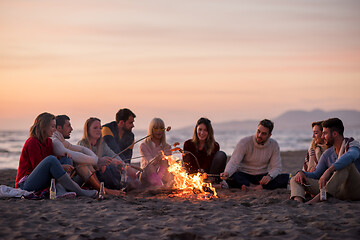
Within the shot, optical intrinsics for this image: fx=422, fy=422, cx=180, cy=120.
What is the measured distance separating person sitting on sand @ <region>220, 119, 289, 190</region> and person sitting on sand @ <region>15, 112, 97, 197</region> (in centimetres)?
316

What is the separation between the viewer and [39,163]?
6.23 metres

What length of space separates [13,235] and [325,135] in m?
4.36

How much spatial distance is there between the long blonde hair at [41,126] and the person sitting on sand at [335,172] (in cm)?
374

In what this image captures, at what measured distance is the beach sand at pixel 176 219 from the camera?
448cm

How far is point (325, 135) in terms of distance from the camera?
6164 millimetres

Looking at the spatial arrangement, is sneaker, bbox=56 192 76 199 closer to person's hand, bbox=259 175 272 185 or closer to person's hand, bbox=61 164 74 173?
person's hand, bbox=61 164 74 173

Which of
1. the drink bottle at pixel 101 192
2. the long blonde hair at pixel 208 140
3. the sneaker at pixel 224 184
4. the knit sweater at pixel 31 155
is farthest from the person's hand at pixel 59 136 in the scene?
the sneaker at pixel 224 184

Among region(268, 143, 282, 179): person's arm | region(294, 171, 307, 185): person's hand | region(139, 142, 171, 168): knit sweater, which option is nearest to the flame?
region(139, 142, 171, 168): knit sweater

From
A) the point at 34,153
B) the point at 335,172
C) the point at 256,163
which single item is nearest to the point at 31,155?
the point at 34,153

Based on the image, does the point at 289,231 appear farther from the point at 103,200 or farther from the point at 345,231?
the point at 103,200

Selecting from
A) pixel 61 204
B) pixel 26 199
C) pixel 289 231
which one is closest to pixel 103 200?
pixel 61 204

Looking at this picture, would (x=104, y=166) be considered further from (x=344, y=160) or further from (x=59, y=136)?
(x=344, y=160)

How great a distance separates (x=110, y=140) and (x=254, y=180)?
2.92m

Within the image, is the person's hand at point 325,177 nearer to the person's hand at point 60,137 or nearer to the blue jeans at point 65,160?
the blue jeans at point 65,160
